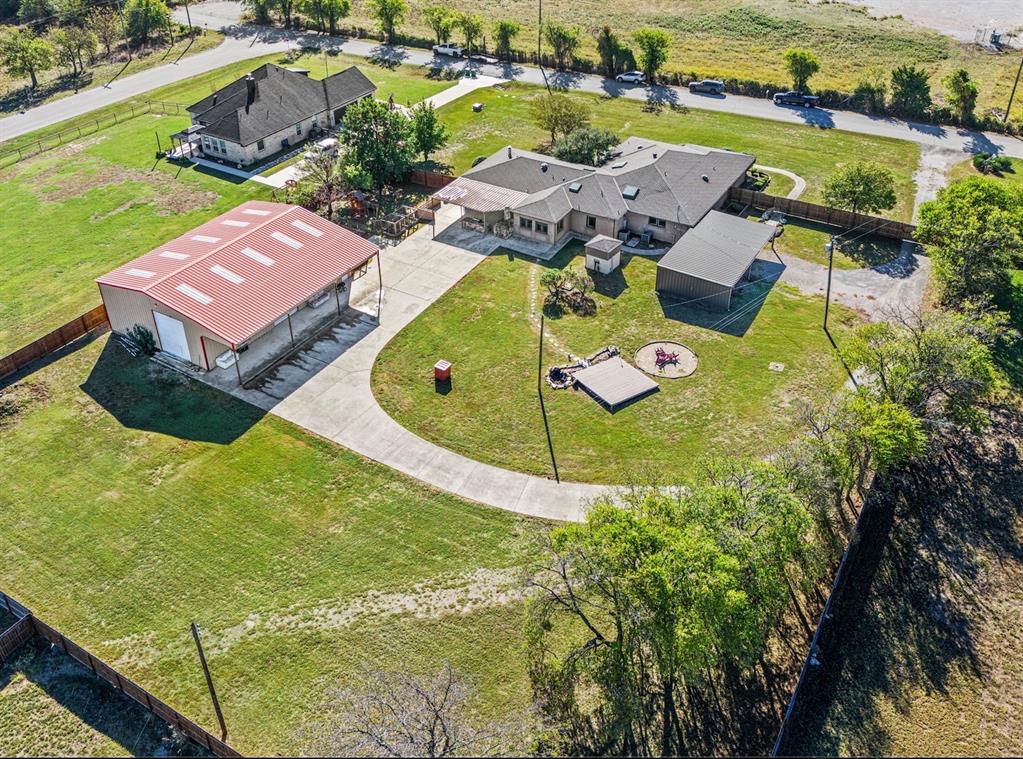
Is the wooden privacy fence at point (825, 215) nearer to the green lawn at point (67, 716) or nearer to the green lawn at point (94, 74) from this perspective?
the green lawn at point (67, 716)

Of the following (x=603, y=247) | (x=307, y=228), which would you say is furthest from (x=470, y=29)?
(x=307, y=228)

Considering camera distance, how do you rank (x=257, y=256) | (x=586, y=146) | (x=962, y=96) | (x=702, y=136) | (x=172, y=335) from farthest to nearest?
(x=962, y=96) → (x=702, y=136) → (x=586, y=146) → (x=257, y=256) → (x=172, y=335)

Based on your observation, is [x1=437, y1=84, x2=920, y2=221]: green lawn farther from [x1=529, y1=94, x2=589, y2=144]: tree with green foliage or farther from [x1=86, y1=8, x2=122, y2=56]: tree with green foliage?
[x1=86, y1=8, x2=122, y2=56]: tree with green foliage

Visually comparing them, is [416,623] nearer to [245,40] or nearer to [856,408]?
[856,408]

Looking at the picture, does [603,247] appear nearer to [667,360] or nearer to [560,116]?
[667,360]

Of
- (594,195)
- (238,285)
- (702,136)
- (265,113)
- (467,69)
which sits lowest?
(702,136)

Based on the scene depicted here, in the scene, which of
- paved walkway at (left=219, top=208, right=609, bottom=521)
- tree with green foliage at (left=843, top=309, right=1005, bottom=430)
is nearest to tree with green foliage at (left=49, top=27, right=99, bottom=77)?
paved walkway at (left=219, top=208, right=609, bottom=521)

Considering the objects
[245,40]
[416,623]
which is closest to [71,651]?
[416,623]
